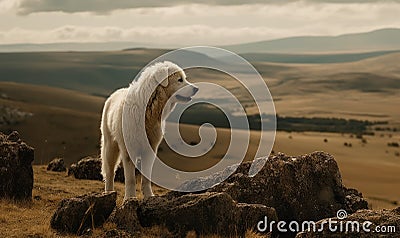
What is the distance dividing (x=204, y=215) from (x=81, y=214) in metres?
1.72

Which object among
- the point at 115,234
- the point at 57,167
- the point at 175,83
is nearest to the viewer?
the point at 115,234

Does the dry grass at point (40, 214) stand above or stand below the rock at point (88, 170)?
above

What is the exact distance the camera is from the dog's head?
1022cm

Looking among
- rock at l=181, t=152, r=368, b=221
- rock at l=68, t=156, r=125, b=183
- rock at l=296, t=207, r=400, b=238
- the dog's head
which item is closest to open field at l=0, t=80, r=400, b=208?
rock at l=68, t=156, r=125, b=183

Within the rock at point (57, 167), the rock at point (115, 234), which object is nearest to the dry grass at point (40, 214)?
the rock at point (115, 234)

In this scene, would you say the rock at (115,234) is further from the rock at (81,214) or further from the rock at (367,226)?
the rock at (367,226)

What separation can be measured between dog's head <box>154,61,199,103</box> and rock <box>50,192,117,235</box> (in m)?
2.75

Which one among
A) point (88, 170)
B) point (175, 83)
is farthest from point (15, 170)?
point (88, 170)

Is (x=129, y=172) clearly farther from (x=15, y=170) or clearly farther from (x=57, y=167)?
(x=57, y=167)

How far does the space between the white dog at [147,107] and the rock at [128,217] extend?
6.59 feet

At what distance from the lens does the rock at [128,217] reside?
7902 millimetres

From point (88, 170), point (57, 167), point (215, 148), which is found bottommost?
point (215, 148)

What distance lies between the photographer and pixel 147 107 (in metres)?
10.1

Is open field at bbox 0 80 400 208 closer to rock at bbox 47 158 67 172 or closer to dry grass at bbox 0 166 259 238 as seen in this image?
rock at bbox 47 158 67 172
